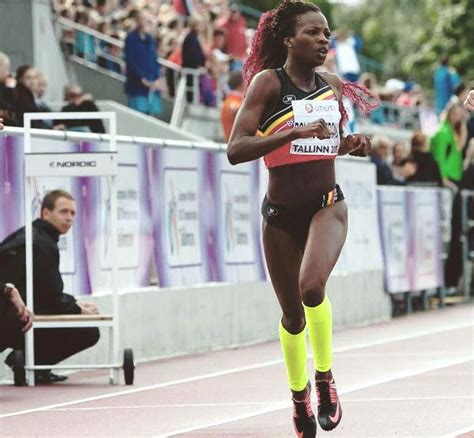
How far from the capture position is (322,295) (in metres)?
9.86

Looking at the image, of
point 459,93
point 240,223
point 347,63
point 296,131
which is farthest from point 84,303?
point 347,63

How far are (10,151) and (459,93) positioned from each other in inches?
579

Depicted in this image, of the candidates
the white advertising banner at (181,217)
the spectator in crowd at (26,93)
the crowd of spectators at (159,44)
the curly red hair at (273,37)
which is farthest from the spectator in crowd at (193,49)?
the curly red hair at (273,37)

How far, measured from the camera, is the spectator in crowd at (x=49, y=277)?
1447cm

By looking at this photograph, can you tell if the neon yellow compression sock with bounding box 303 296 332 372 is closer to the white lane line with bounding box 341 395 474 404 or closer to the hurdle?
the white lane line with bounding box 341 395 474 404

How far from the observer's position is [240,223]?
1853 centimetres

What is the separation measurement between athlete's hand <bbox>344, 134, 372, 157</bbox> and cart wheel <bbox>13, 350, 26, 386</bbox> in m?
4.81

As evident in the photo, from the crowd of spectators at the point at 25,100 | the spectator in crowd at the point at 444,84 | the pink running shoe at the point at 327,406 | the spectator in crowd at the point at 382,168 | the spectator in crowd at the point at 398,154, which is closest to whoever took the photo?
the pink running shoe at the point at 327,406

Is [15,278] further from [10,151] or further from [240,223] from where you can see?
[240,223]

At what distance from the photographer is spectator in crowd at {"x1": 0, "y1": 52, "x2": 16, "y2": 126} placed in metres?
16.8

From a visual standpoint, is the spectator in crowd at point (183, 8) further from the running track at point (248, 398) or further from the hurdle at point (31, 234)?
the hurdle at point (31, 234)

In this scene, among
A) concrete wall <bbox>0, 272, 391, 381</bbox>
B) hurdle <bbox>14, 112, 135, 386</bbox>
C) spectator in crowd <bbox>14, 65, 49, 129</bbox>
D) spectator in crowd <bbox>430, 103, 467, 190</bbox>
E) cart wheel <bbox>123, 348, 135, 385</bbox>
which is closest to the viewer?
cart wheel <bbox>123, 348, 135, 385</bbox>

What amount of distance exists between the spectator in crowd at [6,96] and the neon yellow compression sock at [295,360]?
6940 mm

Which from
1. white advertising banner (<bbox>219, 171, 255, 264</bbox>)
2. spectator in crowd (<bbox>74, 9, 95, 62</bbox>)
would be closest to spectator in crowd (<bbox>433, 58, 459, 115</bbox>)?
spectator in crowd (<bbox>74, 9, 95, 62</bbox>)
